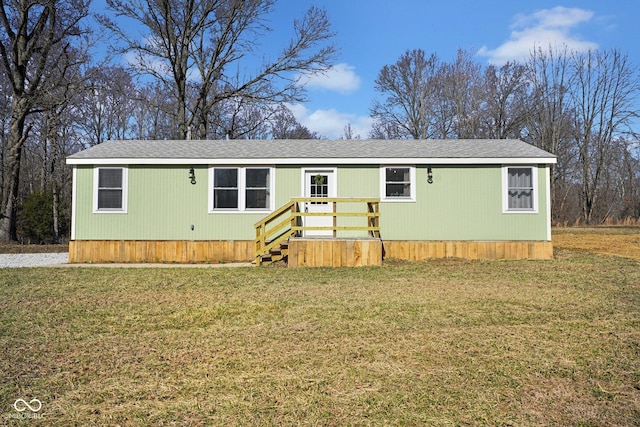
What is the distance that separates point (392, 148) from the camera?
11.7 metres

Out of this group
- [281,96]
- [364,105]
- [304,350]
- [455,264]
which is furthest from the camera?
[364,105]

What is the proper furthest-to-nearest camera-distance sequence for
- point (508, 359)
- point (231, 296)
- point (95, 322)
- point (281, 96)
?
point (281, 96) → point (231, 296) → point (95, 322) → point (508, 359)

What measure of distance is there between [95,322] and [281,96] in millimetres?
18197

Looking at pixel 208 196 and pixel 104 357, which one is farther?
pixel 208 196

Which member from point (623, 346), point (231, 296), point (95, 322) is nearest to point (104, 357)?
point (95, 322)

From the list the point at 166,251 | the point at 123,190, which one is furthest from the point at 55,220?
the point at 166,251

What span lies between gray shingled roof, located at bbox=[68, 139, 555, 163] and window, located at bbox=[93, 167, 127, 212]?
0.41 metres

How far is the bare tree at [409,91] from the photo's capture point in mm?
28438

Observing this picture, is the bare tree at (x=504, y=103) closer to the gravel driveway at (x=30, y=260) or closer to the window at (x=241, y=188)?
the window at (x=241, y=188)

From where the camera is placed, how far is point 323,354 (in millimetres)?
3686

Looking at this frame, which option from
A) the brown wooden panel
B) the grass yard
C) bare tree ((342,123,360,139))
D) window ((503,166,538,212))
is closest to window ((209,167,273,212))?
the brown wooden panel

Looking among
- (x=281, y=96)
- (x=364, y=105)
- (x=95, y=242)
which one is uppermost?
(x=364, y=105)

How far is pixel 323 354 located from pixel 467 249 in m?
8.08

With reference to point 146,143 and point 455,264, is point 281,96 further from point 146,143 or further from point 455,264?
point 455,264
